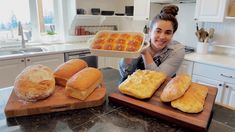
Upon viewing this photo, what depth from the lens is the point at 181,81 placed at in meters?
0.92

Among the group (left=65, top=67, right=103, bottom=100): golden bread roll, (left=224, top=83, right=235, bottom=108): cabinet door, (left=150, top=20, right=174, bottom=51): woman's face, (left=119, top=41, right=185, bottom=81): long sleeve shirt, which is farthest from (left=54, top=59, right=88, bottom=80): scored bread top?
(left=224, top=83, right=235, bottom=108): cabinet door

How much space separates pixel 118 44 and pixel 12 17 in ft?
8.33

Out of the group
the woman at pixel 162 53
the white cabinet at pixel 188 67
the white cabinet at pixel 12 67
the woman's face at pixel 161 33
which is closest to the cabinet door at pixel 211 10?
the white cabinet at pixel 188 67

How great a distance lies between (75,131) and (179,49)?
1116 mm

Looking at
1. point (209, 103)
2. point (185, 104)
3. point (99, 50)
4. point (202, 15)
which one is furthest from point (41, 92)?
point (202, 15)

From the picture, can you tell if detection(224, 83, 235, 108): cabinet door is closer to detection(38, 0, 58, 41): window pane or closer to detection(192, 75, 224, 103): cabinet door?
detection(192, 75, 224, 103): cabinet door

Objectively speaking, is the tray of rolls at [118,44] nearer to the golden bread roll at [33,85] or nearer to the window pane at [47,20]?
the golden bread roll at [33,85]

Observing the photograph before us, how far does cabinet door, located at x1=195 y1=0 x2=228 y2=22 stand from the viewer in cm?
223

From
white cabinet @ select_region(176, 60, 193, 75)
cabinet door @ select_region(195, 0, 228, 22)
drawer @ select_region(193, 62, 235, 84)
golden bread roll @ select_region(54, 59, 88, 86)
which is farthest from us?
white cabinet @ select_region(176, 60, 193, 75)

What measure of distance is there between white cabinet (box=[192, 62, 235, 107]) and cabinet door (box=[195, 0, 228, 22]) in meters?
0.62

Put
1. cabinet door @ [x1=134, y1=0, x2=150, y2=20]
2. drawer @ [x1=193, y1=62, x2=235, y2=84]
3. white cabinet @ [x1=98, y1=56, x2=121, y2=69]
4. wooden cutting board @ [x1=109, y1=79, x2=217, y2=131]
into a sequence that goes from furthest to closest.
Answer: white cabinet @ [x1=98, y1=56, x2=121, y2=69]
cabinet door @ [x1=134, y1=0, x2=150, y2=20]
drawer @ [x1=193, y1=62, x2=235, y2=84]
wooden cutting board @ [x1=109, y1=79, x2=217, y2=131]

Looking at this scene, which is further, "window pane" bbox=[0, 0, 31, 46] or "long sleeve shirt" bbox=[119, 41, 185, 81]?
"window pane" bbox=[0, 0, 31, 46]

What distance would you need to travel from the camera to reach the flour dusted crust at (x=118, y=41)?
108cm

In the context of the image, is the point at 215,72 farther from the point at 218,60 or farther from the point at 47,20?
the point at 47,20
